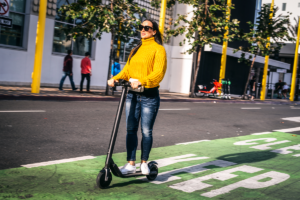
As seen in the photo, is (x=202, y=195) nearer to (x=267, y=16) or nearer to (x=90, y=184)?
(x=90, y=184)

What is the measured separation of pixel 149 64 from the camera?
3.84 m

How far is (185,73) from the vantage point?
2658cm

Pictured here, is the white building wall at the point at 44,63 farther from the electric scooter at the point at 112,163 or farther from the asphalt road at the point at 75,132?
the electric scooter at the point at 112,163

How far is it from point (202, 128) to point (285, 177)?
4.30 metres

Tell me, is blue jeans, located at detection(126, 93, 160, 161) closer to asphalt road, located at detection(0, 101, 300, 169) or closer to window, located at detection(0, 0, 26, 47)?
asphalt road, located at detection(0, 101, 300, 169)

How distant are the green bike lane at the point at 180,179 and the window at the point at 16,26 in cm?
1260

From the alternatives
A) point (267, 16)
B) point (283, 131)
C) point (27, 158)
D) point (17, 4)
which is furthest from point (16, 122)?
point (267, 16)

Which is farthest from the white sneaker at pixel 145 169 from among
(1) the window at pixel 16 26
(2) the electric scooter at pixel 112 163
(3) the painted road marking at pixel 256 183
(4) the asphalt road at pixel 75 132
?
(1) the window at pixel 16 26

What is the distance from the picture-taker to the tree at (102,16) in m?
14.8

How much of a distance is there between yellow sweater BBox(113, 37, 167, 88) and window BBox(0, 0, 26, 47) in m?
13.9

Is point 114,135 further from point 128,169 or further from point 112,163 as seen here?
point 128,169

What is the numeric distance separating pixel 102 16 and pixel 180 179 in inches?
462

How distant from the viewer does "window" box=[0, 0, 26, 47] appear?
53.5ft

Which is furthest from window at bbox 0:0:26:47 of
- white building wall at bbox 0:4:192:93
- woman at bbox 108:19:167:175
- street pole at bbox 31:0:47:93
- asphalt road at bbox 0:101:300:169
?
woman at bbox 108:19:167:175
